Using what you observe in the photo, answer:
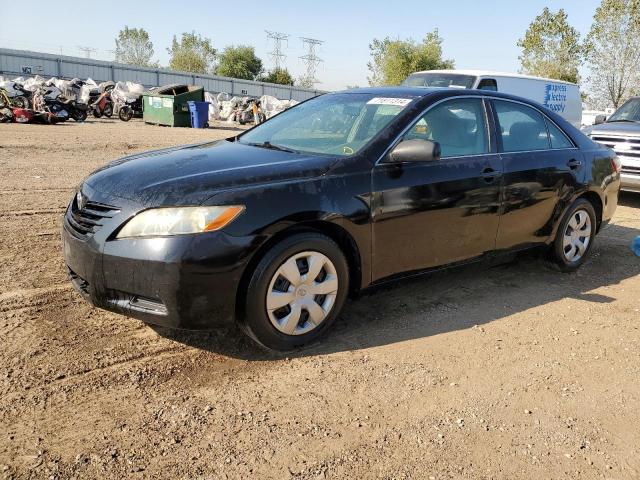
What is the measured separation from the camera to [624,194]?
1094 centimetres

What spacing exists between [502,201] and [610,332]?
1238 mm

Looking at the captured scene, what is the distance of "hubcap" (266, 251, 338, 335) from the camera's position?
3352 mm

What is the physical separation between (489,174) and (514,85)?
9.53 m

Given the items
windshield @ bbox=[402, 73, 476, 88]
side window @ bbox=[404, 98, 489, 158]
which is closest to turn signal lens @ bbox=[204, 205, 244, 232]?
side window @ bbox=[404, 98, 489, 158]

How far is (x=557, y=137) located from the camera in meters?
5.23

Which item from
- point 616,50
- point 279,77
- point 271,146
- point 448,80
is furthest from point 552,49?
point 279,77

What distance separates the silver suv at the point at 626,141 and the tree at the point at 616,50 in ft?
79.3

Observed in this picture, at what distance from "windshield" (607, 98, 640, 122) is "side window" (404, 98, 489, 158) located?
7130 millimetres

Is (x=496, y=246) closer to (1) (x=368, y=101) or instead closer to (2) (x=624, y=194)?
(1) (x=368, y=101)

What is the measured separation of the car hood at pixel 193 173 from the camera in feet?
10.5

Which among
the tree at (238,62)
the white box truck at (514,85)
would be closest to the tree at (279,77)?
the tree at (238,62)

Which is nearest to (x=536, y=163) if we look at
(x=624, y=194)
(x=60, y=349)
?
(x=60, y=349)

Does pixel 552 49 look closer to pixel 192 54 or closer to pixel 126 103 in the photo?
pixel 126 103

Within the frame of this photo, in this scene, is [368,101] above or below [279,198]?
above
